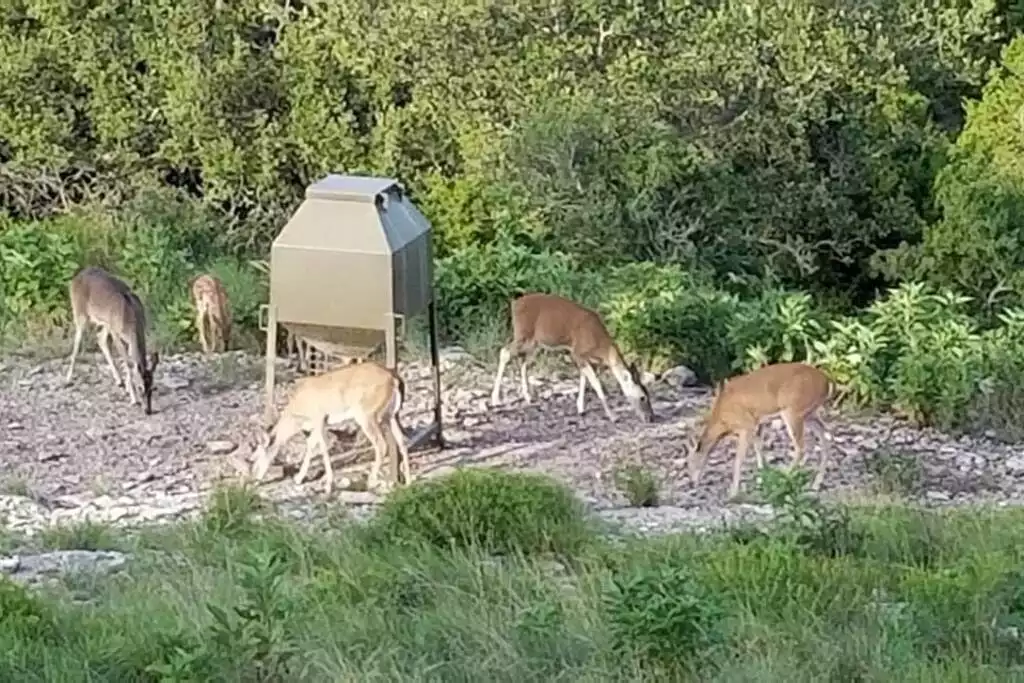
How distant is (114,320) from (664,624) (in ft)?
24.6

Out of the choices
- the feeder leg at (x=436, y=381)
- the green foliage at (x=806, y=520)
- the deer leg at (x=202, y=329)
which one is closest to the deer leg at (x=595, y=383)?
the feeder leg at (x=436, y=381)

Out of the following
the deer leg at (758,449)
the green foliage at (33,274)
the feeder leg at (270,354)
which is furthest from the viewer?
the green foliage at (33,274)

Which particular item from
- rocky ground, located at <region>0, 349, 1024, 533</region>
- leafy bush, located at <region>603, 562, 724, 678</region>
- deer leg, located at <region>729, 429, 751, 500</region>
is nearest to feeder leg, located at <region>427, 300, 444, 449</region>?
rocky ground, located at <region>0, 349, 1024, 533</region>

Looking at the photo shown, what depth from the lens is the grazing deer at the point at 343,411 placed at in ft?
33.9

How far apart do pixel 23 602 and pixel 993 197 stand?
12.2 meters

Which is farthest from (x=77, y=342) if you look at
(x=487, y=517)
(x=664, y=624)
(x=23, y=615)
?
(x=664, y=624)

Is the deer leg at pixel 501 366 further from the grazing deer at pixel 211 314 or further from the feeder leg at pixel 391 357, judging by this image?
the grazing deer at pixel 211 314

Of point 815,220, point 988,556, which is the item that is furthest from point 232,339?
point 988,556

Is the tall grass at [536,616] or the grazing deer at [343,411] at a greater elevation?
the tall grass at [536,616]

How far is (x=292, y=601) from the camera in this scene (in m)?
6.16

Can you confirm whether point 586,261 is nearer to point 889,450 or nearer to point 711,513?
point 889,450

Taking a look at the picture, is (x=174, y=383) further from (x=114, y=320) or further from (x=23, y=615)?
(x=23, y=615)

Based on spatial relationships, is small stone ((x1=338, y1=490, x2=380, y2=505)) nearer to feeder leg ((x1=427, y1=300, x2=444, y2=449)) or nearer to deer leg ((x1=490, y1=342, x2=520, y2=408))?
feeder leg ((x1=427, y1=300, x2=444, y2=449))

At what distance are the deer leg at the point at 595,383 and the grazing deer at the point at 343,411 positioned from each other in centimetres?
200
